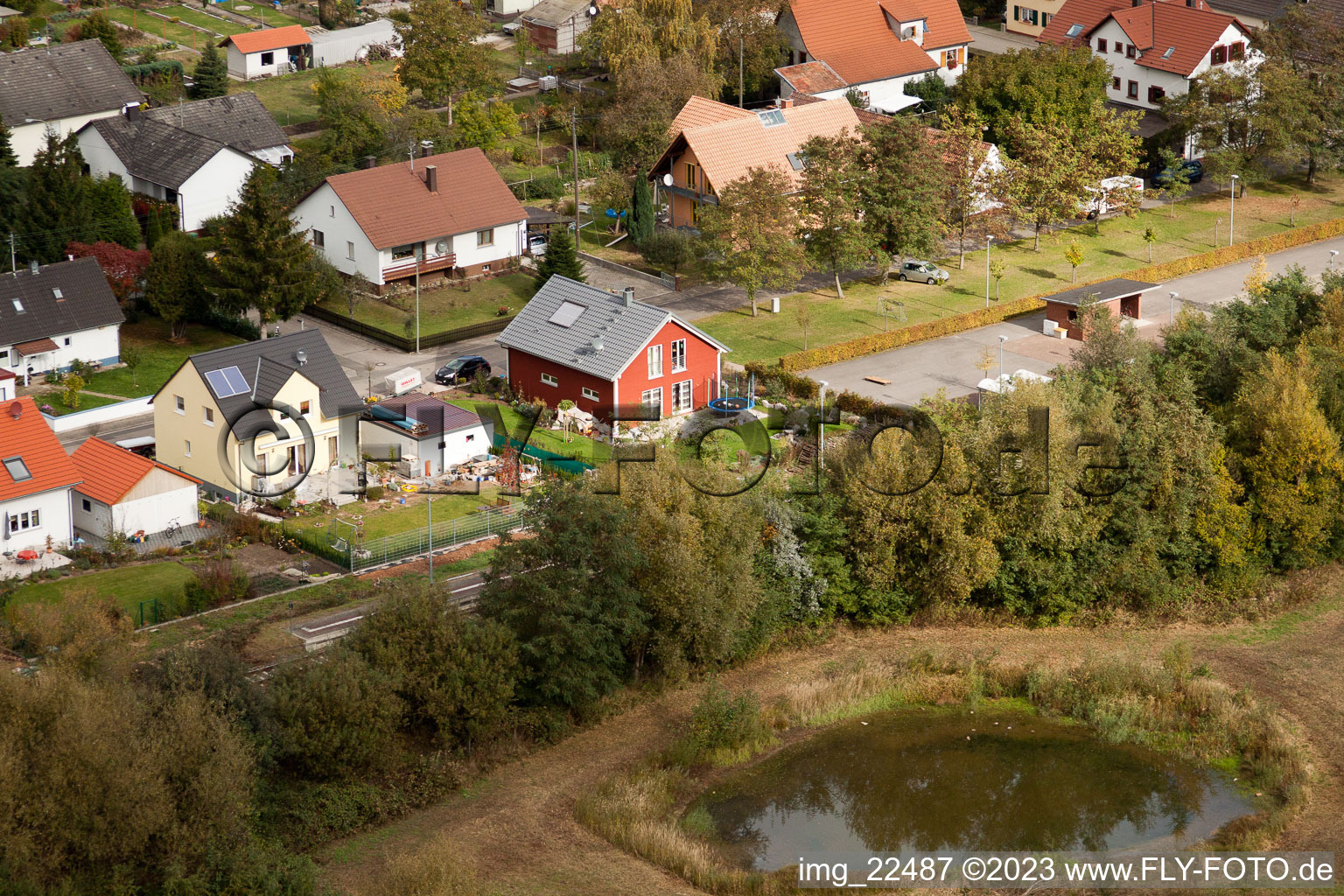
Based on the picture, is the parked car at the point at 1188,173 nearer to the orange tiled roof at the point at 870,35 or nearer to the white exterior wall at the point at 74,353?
the orange tiled roof at the point at 870,35

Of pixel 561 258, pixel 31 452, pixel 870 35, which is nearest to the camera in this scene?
pixel 31 452

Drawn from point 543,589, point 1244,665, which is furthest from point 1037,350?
point 543,589

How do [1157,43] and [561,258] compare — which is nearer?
[561,258]

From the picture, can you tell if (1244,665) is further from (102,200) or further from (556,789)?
(102,200)

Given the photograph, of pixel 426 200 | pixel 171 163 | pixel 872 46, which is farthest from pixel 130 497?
pixel 872 46

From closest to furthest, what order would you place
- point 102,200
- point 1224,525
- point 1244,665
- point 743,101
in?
point 1244,665 < point 1224,525 < point 102,200 < point 743,101

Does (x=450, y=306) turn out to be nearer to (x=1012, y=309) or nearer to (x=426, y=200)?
(x=426, y=200)

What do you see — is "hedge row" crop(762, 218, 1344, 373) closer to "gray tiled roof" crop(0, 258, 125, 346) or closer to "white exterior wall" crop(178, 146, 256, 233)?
"gray tiled roof" crop(0, 258, 125, 346)
